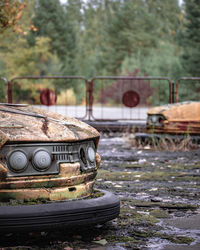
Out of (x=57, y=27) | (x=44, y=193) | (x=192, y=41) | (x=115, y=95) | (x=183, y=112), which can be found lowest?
(x=115, y=95)

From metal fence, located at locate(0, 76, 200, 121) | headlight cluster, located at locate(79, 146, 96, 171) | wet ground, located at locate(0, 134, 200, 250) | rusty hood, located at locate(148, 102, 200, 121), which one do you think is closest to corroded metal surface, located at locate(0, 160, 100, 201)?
headlight cluster, located at locate(79, 146, 96, 171)

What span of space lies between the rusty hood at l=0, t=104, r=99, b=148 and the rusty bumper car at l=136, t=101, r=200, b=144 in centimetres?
612

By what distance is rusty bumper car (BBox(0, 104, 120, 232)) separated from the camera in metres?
3.32

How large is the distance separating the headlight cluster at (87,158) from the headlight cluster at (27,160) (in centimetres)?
36

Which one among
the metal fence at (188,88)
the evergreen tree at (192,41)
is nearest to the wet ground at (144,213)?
the metal fence at (188,88)

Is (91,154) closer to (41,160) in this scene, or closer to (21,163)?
(41,160)

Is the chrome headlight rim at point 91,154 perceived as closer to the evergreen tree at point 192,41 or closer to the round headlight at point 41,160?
the round headlight at point 41,160

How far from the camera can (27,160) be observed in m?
3.50

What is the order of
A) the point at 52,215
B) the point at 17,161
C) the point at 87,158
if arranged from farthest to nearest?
the point at 87,158
the point at 17,161
the point at 52,215

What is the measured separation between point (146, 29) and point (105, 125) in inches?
1725

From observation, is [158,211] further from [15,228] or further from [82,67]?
[82,67]

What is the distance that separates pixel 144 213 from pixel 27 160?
1622 mm

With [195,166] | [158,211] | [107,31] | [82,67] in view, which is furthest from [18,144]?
[82,67]

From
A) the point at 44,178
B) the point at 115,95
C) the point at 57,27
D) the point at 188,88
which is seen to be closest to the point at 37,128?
the point at 44,178
